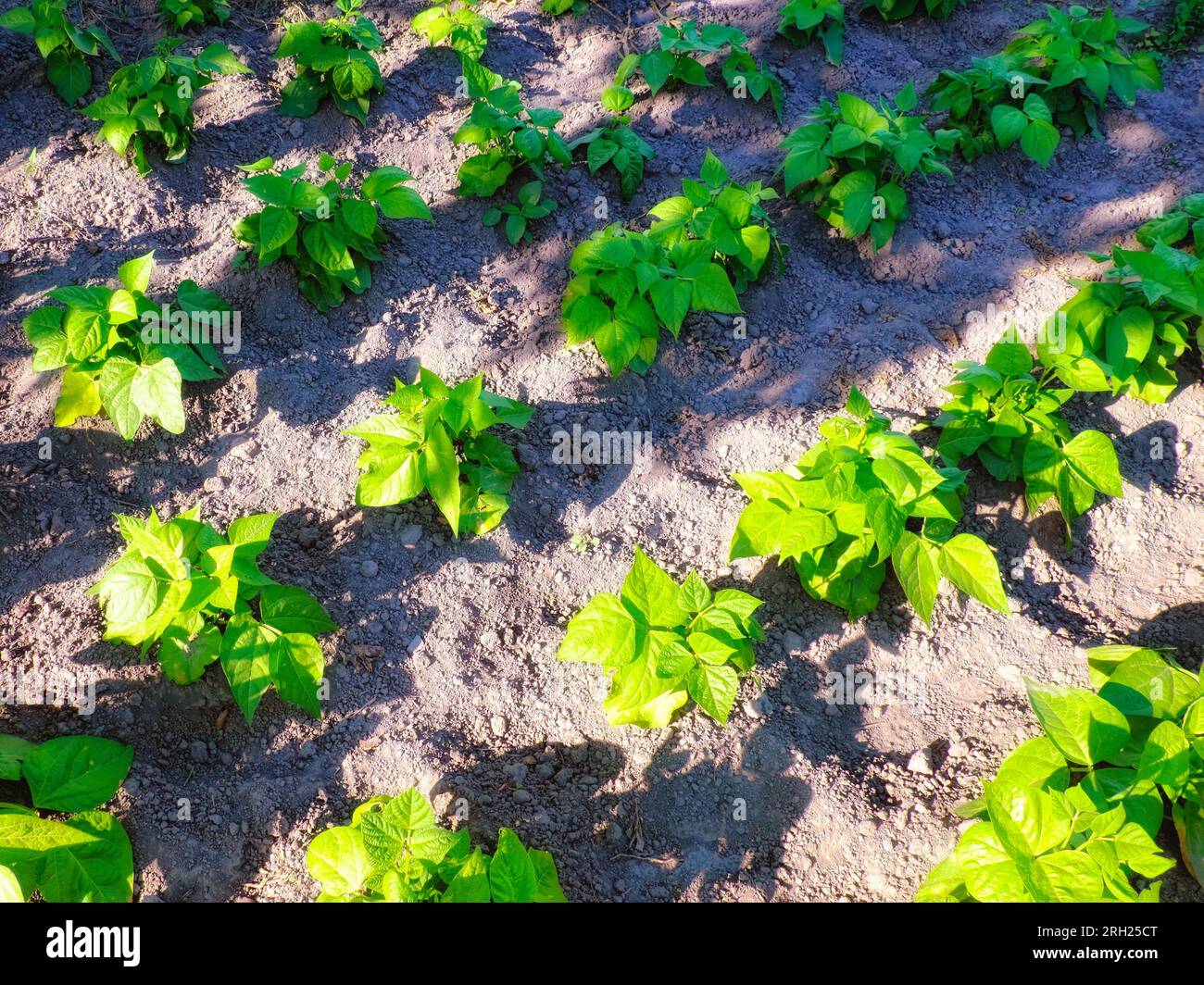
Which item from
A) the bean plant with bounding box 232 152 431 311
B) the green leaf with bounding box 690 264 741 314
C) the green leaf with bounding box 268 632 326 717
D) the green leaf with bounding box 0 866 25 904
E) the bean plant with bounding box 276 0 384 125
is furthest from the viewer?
the bean plant with bounding box 276 0 384 125

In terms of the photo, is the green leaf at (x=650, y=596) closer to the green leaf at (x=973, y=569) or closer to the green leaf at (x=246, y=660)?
the green leaf at (x=973, y=569)

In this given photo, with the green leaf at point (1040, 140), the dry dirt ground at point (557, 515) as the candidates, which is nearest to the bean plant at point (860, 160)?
the dry dirt ground at point (557, 515)

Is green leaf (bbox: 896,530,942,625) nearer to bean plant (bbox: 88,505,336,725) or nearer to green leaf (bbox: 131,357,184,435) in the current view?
bean plant (bbox: 88,505,336,725)

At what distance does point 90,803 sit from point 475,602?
4.50 feet

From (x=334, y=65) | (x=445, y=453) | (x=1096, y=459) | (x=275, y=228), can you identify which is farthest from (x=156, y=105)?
(x=1096, y=459)

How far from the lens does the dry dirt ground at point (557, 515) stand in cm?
281

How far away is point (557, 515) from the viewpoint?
3.45 meters

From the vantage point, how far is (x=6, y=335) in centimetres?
374

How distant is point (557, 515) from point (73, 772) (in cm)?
186

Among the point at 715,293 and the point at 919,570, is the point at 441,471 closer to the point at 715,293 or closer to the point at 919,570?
the point at 715,293

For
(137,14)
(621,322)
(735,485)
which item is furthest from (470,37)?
(735,485)

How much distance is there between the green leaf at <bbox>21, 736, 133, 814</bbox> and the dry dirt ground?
14 cm

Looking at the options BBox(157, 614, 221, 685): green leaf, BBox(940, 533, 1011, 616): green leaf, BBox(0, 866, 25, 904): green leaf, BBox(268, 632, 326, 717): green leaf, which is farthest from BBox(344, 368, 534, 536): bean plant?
BBox(940, 533, 1011, 616): green leaf

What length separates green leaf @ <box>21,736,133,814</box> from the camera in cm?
256
